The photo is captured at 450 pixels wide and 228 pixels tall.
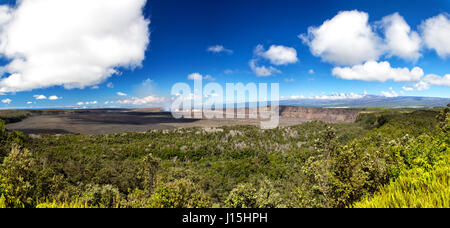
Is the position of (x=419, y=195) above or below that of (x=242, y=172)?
above

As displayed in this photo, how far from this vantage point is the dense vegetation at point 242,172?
260 inches

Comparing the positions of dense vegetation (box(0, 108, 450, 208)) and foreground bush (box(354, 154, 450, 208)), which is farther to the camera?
dense vegetation (box(0, 108, 450, 208))

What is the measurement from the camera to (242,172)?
96250mm

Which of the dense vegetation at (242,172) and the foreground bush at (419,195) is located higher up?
the foreground bush at (419,195)

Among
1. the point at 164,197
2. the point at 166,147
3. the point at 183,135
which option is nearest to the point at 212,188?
the point at 164,197

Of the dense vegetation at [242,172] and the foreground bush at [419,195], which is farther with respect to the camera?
the dense vegetation at [242,172]

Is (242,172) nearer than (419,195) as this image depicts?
No

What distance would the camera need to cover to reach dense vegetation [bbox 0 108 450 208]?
6613mm

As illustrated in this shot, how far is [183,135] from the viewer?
629ft
